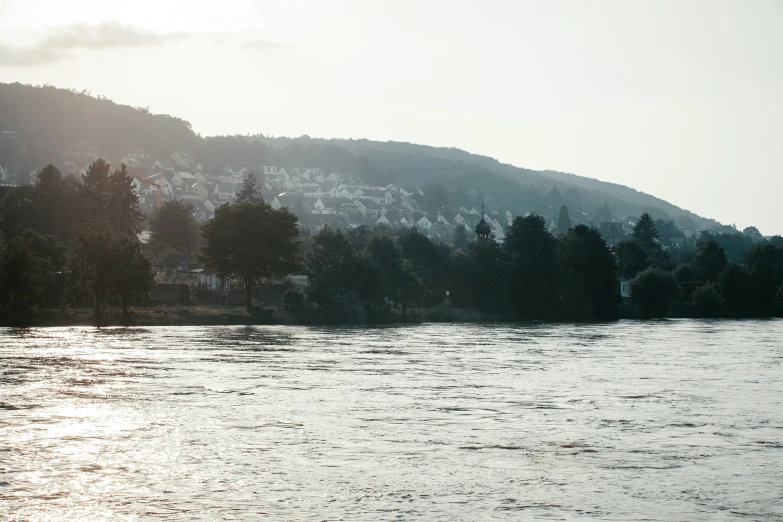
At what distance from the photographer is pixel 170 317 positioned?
97.6 m

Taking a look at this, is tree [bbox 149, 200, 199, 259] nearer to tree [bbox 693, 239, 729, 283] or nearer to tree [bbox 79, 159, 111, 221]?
tree [bbox 79, 159, 111, 221]

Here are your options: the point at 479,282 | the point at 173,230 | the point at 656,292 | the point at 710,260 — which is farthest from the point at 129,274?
the point at 710,260

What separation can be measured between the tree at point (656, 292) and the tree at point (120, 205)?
7380cm

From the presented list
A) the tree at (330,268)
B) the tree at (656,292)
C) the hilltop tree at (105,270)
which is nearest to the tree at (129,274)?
the hilltop tree at (105,270)

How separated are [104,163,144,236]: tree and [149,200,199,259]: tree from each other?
14.6 metres

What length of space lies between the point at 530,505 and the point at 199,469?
24.7 feet

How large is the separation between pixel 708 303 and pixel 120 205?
284ft

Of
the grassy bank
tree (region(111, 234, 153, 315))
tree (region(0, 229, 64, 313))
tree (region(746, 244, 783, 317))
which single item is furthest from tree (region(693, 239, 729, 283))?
tree (region(0, 229, 64, 313))

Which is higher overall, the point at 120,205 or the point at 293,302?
the point at 120,205

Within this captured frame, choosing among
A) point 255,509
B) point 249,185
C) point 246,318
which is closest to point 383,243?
point 246,318

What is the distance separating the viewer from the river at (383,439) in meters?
19.2

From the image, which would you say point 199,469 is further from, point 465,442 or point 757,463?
point 757,463

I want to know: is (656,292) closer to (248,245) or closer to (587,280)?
(587,280)

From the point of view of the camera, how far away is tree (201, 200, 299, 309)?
357 feet
